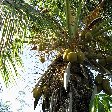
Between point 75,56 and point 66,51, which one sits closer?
point 75,56

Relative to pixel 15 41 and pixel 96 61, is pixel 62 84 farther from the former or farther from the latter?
pixel 15 41

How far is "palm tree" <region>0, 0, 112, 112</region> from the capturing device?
435 cm

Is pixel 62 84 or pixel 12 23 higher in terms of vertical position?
pixel 12 23

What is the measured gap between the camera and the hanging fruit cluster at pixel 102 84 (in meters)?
4.35

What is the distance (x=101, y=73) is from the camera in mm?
4547

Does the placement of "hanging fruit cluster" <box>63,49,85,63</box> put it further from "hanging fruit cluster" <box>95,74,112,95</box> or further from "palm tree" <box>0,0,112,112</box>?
"hanging fruit cluster" <box>95,74,112,95</box>

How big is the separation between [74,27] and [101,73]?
81cm

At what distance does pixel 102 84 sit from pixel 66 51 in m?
0.67

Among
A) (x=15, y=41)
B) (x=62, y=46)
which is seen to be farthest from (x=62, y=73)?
(x=15, y=41)

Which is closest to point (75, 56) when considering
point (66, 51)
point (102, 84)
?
point (66, 51)

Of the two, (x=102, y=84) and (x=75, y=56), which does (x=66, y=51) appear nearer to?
(x=75, y=56)

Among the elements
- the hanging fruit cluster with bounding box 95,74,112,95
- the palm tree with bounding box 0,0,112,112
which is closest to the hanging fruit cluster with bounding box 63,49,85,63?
the palm tree with bounding box 0,0,112,112

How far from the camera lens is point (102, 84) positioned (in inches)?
174

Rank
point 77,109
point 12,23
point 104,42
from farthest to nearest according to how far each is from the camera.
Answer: point 104,42 < point 12,23 < point 77,109
